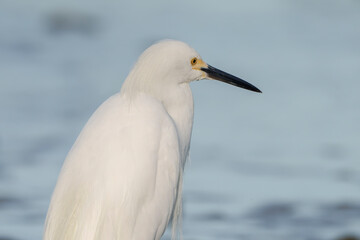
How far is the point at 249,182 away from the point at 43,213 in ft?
6.57

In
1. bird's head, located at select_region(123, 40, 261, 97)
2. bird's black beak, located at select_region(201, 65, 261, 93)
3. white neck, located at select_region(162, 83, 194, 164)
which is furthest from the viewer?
bird's black beak, located at select_region(201, 65, 261, 93)

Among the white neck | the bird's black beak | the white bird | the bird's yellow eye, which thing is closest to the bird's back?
the white bird

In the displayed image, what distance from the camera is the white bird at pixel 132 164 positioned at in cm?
534

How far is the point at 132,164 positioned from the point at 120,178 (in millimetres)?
120

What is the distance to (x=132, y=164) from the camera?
543 centimetres

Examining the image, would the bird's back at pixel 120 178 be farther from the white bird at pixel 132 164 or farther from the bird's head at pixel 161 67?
the bird's head at pixel 161 67

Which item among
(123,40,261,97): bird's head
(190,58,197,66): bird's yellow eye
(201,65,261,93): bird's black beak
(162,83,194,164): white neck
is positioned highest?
(201,65,261,93): bird's black beak

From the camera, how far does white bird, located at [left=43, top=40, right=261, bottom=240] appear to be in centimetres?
534

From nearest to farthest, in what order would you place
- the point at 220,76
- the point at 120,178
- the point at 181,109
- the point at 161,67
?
the point at 120,178 → the point at 161,67 → the point at 181,109 → the point at 220,76

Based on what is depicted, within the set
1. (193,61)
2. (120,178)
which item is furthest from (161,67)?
(120,178)

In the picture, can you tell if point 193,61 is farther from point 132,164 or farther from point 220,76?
point 132,164

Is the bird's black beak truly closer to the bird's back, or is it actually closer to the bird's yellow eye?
the bird's yellow eye

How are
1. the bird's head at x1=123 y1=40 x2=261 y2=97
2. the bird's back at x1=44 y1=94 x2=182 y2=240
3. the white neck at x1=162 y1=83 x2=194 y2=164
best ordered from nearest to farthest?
the bird's back at x1=44 y1=94 x2=182 y2=240, the bird's head at x1=123 y1=40 x2=261 y2=97, the white neck at x1=162 y1=83 x2=194 y2=164

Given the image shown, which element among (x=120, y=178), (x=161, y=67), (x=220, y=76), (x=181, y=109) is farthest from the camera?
(x=220, y=76)
